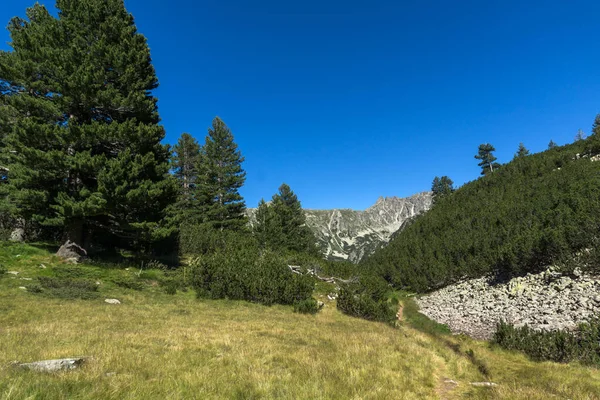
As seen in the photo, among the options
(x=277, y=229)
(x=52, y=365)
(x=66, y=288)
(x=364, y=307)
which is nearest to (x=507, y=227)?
(x=364, y=307)

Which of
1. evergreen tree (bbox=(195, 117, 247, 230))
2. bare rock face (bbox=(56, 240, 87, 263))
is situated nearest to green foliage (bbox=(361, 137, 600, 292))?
evergreen tree (bbox=(195, 117, 247, 230))

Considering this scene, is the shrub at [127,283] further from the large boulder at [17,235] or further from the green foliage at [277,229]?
the green foliage at [277,229]

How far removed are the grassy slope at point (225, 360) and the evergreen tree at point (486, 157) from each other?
71120 millimetres

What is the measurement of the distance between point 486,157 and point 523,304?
213 feet

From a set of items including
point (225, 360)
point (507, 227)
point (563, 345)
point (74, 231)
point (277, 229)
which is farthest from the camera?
point (277, 229)

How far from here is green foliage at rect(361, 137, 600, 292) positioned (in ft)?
69.1

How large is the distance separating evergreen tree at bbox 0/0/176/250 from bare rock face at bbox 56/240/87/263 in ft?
1.19

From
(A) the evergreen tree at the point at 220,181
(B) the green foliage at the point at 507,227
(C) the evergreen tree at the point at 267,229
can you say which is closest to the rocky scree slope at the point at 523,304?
(B) the green foliage at the point at 507,227

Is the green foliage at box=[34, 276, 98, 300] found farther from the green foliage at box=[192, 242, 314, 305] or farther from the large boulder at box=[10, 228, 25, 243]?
the large boulder at box=[10, 228, 25, 243]

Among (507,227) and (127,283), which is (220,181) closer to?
(127,283)

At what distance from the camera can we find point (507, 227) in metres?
28.0

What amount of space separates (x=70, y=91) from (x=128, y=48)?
4.70 meters

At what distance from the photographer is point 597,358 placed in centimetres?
885

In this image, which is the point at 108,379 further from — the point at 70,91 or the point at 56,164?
the point at 70,91
